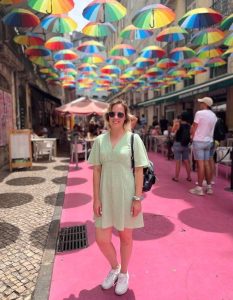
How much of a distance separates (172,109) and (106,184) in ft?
74.2

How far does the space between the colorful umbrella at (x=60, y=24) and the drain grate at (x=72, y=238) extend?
6710mm

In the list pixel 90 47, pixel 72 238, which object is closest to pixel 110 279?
pixel 72 238

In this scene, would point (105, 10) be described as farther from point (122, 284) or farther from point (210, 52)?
point (122, 284)

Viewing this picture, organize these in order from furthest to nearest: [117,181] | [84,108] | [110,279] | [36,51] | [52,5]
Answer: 1. [84,108]
2. [36,51]
3. [52,5]
4. [110,279]
5. [117,181]

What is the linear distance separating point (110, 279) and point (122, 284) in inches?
6.4

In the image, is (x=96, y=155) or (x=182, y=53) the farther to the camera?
(x=182, y=53)

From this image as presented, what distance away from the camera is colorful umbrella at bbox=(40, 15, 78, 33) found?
9062 mm

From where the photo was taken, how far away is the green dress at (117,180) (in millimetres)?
2623

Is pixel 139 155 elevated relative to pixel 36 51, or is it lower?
lower

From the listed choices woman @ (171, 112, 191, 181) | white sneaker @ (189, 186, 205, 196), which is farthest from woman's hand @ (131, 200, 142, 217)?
woman @ (171, 112, 191, 181)

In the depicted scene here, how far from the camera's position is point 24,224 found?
15.5 ft

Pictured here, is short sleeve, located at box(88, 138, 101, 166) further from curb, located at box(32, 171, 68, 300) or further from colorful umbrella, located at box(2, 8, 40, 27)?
colorful umbrella, located at box(2, 8, 40, 27)

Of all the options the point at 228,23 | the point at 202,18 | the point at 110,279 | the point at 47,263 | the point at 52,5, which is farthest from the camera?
the point at 202,18

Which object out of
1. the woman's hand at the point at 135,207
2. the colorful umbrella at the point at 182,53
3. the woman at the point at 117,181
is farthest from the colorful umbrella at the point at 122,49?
the woman's hand at the point at 135,207
